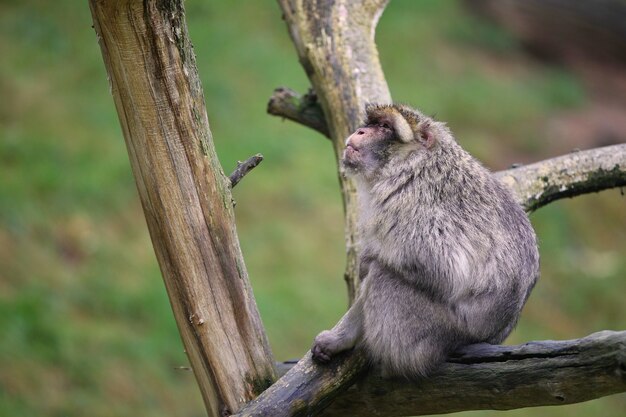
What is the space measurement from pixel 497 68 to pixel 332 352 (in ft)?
29.0

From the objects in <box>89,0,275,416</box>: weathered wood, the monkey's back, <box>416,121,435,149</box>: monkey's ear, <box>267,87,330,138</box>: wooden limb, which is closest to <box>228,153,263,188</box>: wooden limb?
<box>89,0,275,416</box>: weathered wood

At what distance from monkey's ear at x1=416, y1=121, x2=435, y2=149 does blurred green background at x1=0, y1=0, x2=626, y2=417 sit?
3569 millimetres

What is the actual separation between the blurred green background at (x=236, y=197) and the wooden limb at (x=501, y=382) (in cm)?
→ 344

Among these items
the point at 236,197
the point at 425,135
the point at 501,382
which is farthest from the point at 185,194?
the point at 236,197

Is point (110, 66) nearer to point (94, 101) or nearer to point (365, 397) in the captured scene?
point (365, 397)

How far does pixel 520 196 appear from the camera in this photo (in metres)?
4.62

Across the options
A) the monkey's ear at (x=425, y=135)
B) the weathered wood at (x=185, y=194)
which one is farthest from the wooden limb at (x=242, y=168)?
the monkey's ear at (x=425, y=135)

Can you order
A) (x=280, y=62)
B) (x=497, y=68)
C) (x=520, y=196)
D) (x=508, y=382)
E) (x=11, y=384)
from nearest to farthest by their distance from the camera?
(x=508, y=382) → (x=520, y=196) → (x=11, y=384) → (x=280, y=62) → (x=497, y=68)

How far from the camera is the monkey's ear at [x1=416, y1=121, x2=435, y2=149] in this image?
13.0 feet

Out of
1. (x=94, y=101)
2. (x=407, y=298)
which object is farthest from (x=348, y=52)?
(x=94, y=101)

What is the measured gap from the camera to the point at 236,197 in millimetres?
8758

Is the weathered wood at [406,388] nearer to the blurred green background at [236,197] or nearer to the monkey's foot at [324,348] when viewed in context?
the monkey's foot at [324,348]

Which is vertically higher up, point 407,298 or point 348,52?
point 348,52

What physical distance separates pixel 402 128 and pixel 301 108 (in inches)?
47.6
